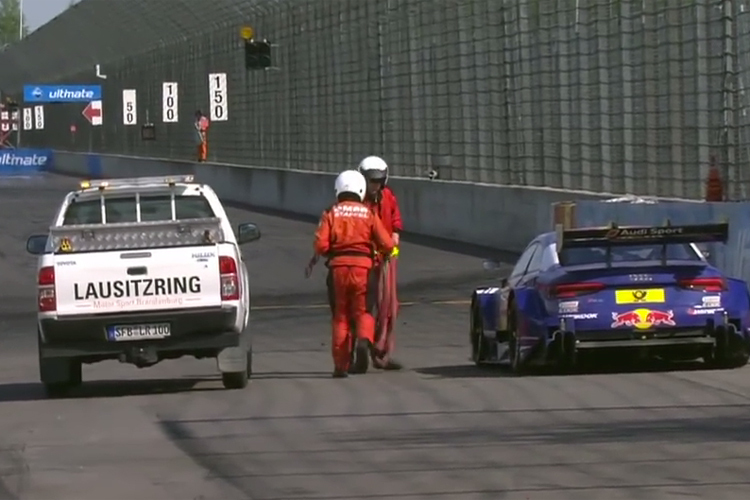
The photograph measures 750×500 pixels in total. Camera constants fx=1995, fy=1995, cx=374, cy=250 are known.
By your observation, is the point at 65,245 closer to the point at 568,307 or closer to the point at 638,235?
the point at 568,307

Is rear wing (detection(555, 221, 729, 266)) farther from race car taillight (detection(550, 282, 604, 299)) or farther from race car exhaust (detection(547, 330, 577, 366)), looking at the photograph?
race car exhaust (detection(547, 330, 577, 366))

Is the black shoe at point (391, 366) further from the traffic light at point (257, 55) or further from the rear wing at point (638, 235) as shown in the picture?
the traffic light at point (257, 55)

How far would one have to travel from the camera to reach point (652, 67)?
2544 centimetres

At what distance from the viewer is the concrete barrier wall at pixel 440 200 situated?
1125 inches

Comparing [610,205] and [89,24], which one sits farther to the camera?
[89,24]

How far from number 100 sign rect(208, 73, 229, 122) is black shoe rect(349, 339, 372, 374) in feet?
109

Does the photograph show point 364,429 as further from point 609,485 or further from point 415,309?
point 415,309

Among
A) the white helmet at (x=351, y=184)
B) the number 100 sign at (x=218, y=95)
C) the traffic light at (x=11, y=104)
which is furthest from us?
the traffic light at (x=11, y=104)

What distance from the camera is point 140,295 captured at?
14703 millimetres

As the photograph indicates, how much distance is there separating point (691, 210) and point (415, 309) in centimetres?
Result: 377

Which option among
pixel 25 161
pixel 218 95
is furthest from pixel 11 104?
pixel 218 95

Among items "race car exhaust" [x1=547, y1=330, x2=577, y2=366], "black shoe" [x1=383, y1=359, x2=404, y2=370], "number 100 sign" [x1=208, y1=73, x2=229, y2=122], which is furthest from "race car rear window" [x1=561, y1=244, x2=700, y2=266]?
"number 100 sign" [x1=208, y1=73, x2=229, y2=122]

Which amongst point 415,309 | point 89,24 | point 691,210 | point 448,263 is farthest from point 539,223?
point 89,24

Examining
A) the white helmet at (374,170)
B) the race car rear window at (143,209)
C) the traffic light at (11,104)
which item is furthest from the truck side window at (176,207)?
the traffic light at (11,104)
